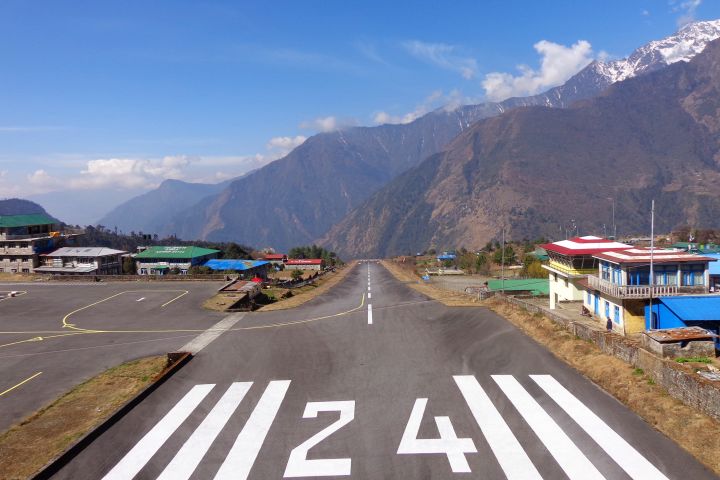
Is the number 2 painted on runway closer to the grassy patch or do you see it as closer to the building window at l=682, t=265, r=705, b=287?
the grassy patch

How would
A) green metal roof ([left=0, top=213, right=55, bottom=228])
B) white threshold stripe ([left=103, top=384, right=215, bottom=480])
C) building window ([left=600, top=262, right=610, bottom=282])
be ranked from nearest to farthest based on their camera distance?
white threshold stripe ([left=103, top=384, right=215, bottom=480])
building window ([left=600, top=262, right=610, bottom=282])
green metal roof ([left=0, top=213, right=55, bottom=228])

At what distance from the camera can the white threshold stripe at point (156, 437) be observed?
1508cm

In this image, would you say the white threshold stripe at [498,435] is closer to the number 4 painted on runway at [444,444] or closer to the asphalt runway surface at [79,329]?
the number 4 painted on runway at [444,444]

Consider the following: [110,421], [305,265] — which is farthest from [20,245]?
[110,421]

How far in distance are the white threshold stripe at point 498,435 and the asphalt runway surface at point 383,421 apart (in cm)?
5

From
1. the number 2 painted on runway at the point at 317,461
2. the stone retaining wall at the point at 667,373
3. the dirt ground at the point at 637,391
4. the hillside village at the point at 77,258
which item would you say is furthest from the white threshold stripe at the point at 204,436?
the hillside village at the point at 77,258

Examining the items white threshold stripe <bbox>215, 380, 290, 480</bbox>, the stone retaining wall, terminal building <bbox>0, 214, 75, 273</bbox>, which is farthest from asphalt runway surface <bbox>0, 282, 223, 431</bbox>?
terminal building <bbox>0, 214, 75, 273</bbox>

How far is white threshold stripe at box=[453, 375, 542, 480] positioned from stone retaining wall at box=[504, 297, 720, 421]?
6164 mm

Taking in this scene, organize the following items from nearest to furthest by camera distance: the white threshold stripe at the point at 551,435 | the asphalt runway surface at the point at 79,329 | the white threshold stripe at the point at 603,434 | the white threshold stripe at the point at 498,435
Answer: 1. the white threshold stripe at the point at 603,434
2. the white threshold stripe at the point at 551,435
3. the white threshold stripe at the point at 498,435
4. the asphalt runway surface at the point at 79,329

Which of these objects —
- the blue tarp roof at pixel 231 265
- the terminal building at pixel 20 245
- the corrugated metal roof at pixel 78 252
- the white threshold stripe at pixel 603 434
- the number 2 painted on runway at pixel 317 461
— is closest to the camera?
the white threshold stripe at pixel 603 434

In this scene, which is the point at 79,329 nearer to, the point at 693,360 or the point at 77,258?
the point at 693,360

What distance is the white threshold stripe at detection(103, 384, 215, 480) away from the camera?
15078mm

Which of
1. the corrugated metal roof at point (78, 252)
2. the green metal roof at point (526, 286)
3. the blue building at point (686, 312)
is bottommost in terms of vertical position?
the green metal roof at point (526, 286)

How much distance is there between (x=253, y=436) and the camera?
1723cm
